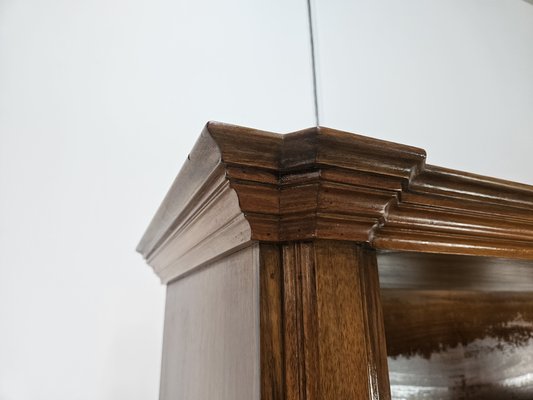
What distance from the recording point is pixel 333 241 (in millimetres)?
326

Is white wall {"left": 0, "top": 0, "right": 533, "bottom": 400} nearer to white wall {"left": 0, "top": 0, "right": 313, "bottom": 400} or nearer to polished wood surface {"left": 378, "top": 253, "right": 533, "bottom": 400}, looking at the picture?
white wall {"left": 0, "top": 0, "right": 313, "bottom": 400}

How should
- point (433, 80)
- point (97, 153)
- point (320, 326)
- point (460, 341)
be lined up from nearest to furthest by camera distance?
point (320, 326) < point (460, 341) < point (97, 153) < point (433, 80)

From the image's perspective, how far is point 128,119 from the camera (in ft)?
3.30

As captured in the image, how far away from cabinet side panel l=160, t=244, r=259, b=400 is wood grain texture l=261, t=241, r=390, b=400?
Result: 1cm

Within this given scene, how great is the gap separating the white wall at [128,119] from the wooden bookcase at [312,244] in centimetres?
41

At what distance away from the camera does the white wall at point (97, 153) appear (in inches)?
32.6

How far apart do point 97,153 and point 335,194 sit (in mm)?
784

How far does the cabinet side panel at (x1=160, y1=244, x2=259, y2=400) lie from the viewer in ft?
1.07

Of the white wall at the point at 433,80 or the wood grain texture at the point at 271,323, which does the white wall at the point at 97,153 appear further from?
the wood grain texture at the point at 271,323

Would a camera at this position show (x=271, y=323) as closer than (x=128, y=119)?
Yes

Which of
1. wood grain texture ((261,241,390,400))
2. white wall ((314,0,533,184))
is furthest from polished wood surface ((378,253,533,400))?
white wall ((314,0,533,184))

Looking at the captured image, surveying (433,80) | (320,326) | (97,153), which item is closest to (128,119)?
(97,153)

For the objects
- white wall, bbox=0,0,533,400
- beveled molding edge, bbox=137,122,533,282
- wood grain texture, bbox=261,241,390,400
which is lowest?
wood grain texture, bbox=261,241,390,400

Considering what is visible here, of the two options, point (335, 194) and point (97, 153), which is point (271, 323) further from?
point (97, 153)
